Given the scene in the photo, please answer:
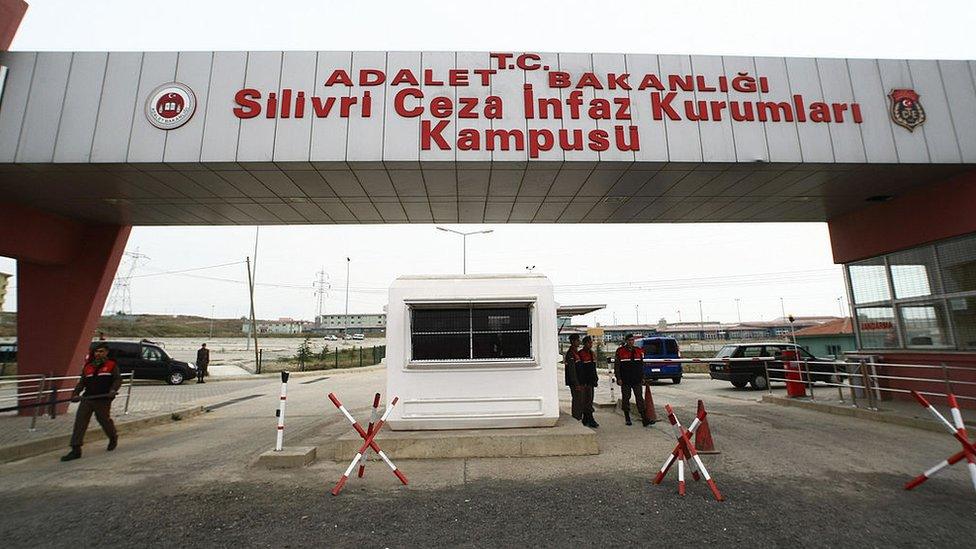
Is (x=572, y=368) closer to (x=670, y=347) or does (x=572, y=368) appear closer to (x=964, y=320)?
(x=964, y=320)

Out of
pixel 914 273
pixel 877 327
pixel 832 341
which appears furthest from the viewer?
pixel 832 341

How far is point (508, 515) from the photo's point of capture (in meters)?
4.23

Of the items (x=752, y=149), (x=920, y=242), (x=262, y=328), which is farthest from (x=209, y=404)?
(x=262, y=328)

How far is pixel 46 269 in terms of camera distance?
368 inches

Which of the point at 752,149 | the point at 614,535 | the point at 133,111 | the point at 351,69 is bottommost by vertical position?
the point at 614,535

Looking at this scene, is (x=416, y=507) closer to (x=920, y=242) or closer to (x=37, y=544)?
(x=37, y=544)

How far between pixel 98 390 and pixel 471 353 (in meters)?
6.53

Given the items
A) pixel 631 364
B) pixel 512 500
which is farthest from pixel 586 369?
pixel 512 500

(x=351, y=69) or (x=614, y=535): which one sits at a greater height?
(x=351, y=69)

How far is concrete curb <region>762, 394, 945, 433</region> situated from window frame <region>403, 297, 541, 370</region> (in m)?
7.35

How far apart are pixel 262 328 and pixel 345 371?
112 meters

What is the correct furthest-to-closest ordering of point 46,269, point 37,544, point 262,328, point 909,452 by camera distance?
1. point 262,328
2. point 46,269
3. point 909,452
4. point 37,544

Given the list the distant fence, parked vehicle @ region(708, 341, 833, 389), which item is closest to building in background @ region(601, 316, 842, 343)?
the distant fence

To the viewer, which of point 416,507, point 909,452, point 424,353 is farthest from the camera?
point 424,353
